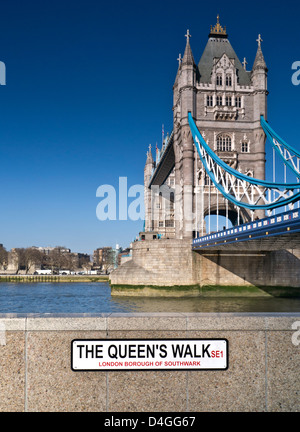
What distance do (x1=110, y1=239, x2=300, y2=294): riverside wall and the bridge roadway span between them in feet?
3.30

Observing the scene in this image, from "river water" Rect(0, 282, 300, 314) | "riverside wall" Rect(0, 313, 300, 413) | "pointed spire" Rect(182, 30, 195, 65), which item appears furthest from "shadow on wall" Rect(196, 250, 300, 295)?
"riverside wall" Rect(0, 313, 300, 413)

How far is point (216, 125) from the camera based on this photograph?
41219 millimetres

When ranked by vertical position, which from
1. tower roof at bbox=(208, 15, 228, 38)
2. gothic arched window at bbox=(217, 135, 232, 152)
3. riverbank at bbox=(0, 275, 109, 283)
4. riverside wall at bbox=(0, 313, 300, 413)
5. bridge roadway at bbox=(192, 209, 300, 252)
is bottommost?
riverbank at bbox=(0, 275, 109, 283)

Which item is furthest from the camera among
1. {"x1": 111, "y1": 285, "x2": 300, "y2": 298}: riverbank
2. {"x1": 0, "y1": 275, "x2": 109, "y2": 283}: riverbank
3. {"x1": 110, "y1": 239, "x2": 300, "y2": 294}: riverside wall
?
{"x1": 0, "y1": 275, "x2": 109, "y2": 283}: riverbank

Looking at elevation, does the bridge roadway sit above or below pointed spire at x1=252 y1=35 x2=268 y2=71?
below

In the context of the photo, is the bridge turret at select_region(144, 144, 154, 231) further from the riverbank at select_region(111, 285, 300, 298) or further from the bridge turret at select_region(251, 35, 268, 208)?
the riverbank at select_region(111, 285, 300, 298)

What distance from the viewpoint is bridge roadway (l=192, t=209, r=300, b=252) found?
21.0 metres

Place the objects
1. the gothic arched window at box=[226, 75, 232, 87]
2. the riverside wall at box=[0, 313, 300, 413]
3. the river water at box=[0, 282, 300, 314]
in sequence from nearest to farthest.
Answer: the riverside wall at box=[0, 313, 300, 413] < the river water at box=[0, 282, 300, 314] < the gothic arched window at box=[226, 75, 232, 87]

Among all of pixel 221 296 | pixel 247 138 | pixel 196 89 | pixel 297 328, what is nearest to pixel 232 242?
pixel 221 296

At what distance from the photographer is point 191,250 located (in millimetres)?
35406

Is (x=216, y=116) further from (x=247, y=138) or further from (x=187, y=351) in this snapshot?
(x=187, y=351)

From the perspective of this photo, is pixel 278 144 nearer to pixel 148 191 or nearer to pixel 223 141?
pixel 223 141

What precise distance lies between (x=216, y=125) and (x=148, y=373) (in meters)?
38.6

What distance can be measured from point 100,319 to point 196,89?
39490mm
